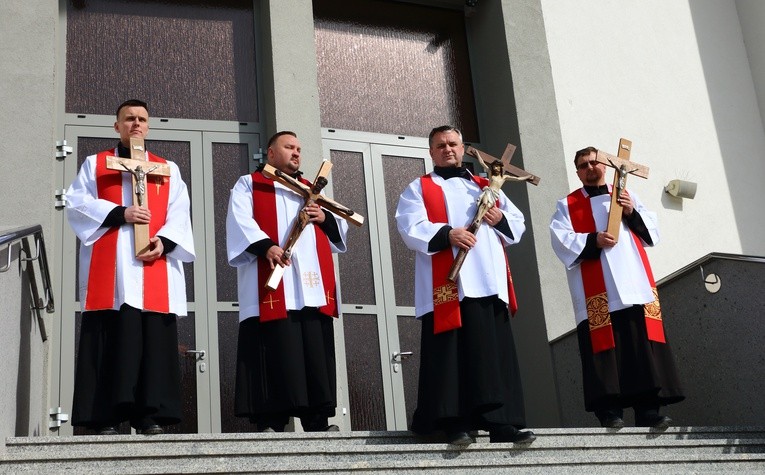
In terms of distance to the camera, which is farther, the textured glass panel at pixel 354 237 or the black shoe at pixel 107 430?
the textured glass panel at pixel 354 237

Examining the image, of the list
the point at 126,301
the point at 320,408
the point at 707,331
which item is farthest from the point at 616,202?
the point at 126,301

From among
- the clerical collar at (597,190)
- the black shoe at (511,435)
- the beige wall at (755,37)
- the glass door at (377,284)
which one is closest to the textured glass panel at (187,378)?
the glass door at (377,284)

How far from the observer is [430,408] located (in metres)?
6.33

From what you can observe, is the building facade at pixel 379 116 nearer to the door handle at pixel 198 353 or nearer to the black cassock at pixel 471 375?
the door handle at pixel 198 353

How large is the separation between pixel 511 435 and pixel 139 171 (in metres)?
2.69

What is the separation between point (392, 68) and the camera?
10273 mm

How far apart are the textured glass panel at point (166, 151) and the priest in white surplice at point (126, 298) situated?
6.35 feet

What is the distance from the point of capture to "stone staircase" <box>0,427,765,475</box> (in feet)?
17.4

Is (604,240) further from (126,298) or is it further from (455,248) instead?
(126,298)

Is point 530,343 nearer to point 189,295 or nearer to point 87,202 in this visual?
point 189,295

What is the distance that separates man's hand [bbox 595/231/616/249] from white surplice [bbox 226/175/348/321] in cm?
170

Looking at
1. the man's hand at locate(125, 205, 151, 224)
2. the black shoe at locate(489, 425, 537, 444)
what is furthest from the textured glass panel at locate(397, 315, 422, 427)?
the man's hand at locate(125, 205, 151, 224)

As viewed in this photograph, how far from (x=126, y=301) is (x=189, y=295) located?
7.68 feet

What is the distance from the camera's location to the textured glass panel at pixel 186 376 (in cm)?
836
